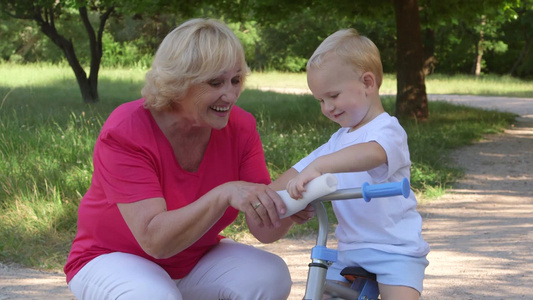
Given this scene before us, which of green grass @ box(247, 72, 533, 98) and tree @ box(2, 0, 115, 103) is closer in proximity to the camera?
tree @ box(2, 0, 115, 103)

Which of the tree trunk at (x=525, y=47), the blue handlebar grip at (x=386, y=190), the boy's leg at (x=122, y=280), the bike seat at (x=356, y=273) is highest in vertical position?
the blue handlebar grip at (x=386, y=190)

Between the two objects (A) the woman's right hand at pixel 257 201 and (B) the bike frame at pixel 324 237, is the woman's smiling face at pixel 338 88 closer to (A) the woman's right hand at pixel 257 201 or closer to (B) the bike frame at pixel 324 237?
(A) the woman's right hand at pixel 257 201

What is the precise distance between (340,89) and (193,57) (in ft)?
1.73

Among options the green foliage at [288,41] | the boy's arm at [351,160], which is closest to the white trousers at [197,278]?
the boy's arm at [351,160]

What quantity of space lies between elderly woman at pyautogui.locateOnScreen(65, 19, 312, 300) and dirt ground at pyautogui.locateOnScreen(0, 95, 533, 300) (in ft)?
5.61

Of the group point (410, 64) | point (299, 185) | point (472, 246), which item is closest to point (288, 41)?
point (410, 64)

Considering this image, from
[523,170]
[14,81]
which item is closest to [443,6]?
[523,170]

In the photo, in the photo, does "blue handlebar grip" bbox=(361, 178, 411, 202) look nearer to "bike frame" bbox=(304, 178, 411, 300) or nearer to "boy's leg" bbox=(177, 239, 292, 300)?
"bike frame" bbox=(304, 178, 411, 300)

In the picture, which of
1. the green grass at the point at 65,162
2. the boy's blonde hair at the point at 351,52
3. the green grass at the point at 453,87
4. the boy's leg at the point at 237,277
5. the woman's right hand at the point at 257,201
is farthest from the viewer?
the green grass at the point at 453,87

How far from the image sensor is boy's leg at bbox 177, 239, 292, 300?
2.75m

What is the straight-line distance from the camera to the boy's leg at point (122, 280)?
2488 mm

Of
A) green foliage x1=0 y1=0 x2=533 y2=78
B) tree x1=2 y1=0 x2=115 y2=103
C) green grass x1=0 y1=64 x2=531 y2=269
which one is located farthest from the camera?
green foliage x1=0 y1=0 x2=533 y2=78

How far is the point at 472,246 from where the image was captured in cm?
591

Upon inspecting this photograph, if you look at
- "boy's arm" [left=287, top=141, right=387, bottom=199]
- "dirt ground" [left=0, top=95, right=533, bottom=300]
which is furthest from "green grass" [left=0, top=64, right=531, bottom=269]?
"boy's arm" [left=287, top=141, right=387, bottom=199]
